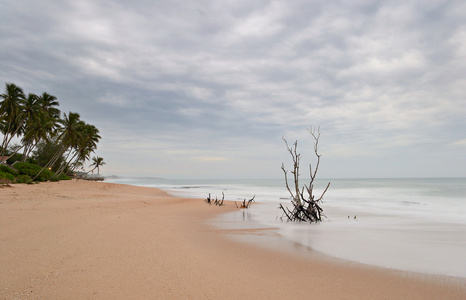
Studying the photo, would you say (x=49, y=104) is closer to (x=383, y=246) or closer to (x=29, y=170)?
(x=29, y=170)

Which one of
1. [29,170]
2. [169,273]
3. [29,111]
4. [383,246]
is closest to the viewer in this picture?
[169,273]

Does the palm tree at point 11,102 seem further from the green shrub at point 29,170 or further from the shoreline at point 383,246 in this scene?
the shoreline at point 383,246

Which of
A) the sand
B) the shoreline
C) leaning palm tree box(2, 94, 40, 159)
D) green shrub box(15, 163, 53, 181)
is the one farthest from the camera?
leaning palm tree box(2, 94, 40, 159)

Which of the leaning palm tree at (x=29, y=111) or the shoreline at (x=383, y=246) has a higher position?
the leaning palm tree at (x=29, y=111)

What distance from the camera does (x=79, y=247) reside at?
5062 millimetres

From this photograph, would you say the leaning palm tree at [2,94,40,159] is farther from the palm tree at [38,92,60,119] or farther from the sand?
the sand

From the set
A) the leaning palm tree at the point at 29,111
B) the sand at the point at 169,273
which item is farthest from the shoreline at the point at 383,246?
the leaning palm tree at the point at 29,111

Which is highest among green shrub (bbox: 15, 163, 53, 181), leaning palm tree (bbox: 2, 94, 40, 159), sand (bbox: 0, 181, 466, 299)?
leaning palm tree (bbox: 2, 94, 40, 159)

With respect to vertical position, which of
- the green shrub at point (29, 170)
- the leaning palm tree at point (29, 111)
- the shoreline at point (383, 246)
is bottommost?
the shoreline at point (383, 246)

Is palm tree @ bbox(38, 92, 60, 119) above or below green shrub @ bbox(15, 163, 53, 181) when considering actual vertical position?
above

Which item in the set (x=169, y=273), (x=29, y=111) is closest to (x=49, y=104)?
(x=29, y=111)

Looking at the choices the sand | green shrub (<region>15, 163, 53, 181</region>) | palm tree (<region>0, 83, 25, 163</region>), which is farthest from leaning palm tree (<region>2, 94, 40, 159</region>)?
the sand

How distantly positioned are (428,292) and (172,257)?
13.5ft

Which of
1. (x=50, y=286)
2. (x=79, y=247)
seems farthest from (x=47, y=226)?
(x=50, y=286)
